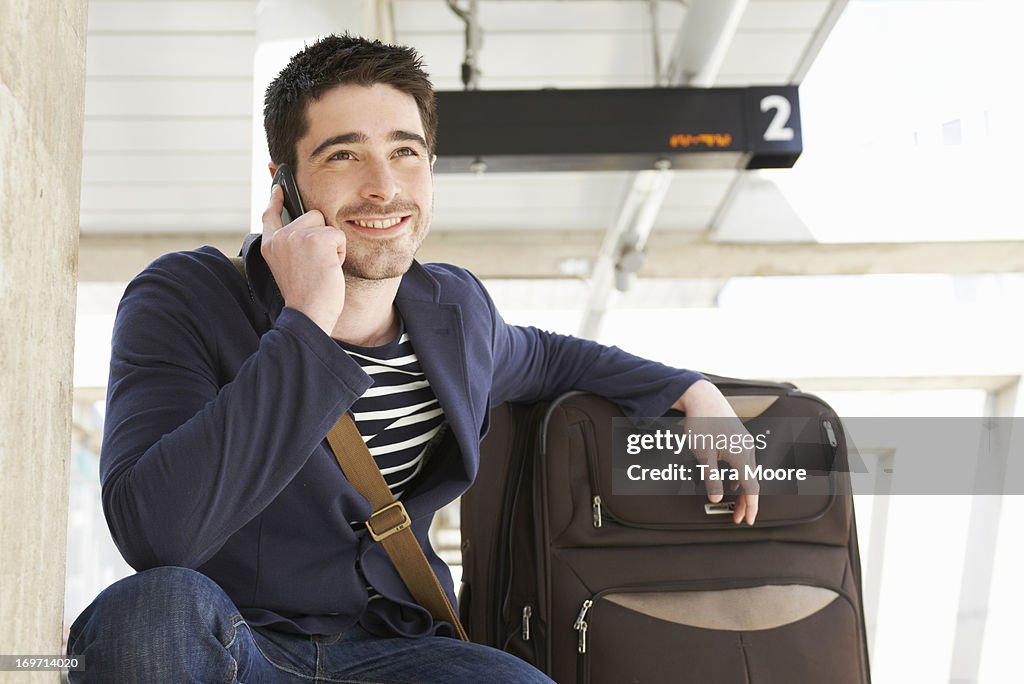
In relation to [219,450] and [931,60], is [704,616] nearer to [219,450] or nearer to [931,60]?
[219,450]

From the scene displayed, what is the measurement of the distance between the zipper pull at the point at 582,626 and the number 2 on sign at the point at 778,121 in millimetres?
3203

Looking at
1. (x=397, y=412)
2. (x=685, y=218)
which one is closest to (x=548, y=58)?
(x=685, y=218)

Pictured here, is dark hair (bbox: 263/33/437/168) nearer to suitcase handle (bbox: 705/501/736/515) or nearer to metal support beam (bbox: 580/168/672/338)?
suitcase handle (bbox: 705/501/736/515)

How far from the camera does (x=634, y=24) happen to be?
6.32 meters

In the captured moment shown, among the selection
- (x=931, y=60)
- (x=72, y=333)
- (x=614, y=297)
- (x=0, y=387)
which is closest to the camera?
(x=0, y=387)

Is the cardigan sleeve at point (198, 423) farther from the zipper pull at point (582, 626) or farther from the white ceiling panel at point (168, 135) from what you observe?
the white ceiling panel at point (168, 135)

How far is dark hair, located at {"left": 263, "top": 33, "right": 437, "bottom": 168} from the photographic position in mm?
1962

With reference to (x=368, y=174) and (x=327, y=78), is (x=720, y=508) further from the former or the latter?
(x=327, y=78)

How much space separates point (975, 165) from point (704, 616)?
7453 millimetres

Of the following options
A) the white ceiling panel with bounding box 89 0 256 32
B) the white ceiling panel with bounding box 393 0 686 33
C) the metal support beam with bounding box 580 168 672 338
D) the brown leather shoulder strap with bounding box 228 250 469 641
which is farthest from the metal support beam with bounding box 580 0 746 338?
the brown leather shoulder strap with bounding box 228 250 469 641

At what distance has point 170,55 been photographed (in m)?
6.41

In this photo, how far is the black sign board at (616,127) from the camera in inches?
184

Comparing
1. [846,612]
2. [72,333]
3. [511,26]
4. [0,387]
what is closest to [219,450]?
[72,333]
